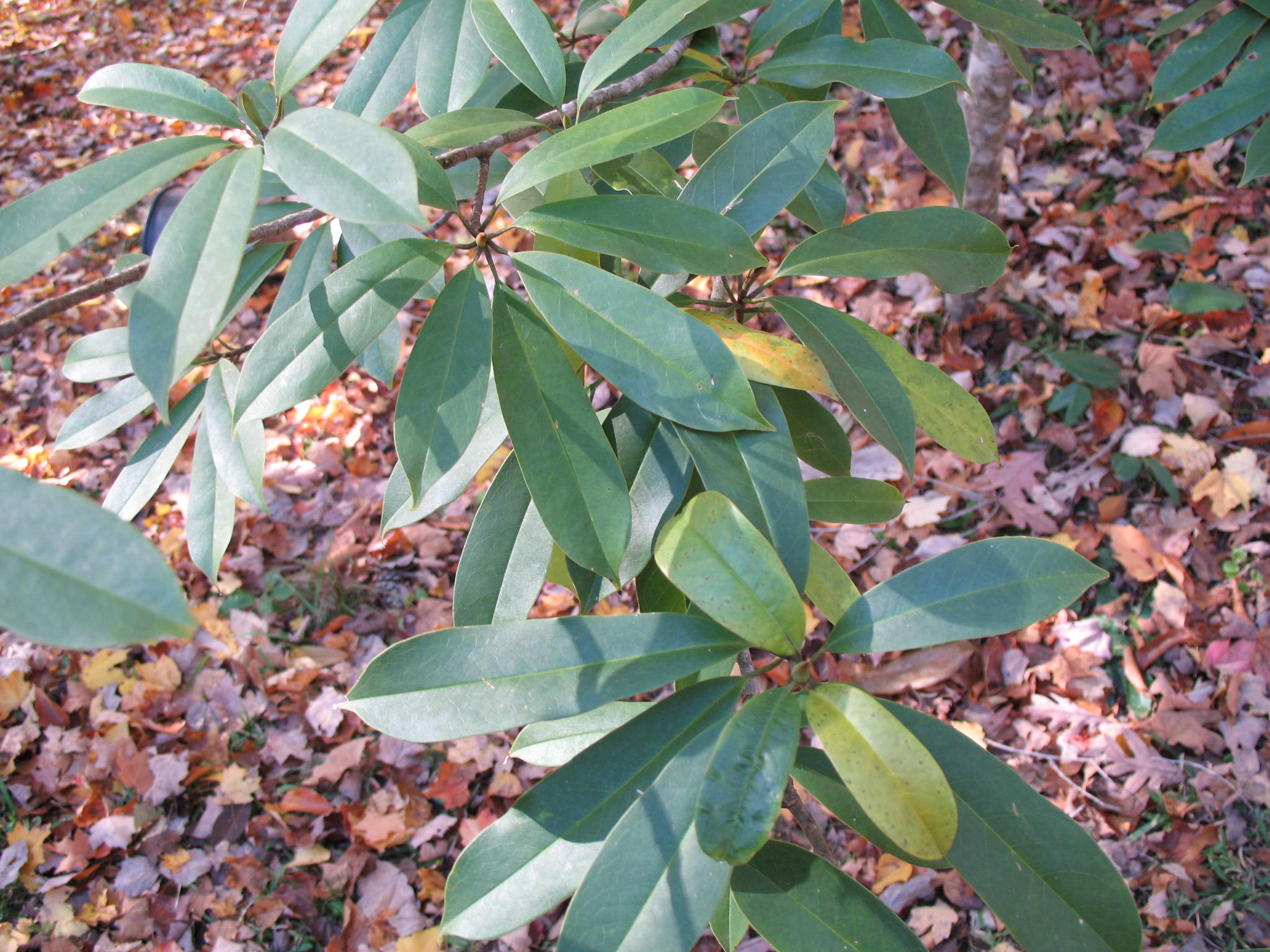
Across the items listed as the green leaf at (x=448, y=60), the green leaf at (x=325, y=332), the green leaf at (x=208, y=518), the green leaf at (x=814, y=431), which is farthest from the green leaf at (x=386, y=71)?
the green leaf at (x=814, y=431)

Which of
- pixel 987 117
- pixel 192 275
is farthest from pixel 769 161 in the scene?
pixel 987 117

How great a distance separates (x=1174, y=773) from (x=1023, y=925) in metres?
1.39

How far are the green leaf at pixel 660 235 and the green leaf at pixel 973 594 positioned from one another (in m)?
0.29

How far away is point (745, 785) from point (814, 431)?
1.38 ft

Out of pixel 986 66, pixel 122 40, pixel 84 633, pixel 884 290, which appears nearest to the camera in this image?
pixel 84 633

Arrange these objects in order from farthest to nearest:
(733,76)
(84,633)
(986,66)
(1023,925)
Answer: (986,66) < (733,76) < (1023,925) < (84,633)

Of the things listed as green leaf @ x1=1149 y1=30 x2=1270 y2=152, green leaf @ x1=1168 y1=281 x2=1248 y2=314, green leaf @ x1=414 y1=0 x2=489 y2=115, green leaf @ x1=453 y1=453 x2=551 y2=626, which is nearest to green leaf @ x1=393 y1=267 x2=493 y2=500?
green leaf @ x1=453 y1=453 x2=551 y2=626

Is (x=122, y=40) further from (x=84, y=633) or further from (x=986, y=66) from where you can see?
(x=84, y=633)

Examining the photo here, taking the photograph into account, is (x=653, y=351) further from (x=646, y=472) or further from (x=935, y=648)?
(x=935, y=648)

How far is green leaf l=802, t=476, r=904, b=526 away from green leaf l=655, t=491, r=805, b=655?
291mm

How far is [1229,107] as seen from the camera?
1.06m

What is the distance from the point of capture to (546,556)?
2.55ft

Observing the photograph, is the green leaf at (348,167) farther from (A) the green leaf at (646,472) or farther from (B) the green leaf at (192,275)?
(A) the green leaf at (646,472)

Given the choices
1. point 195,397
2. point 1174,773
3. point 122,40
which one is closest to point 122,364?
point 195,397
